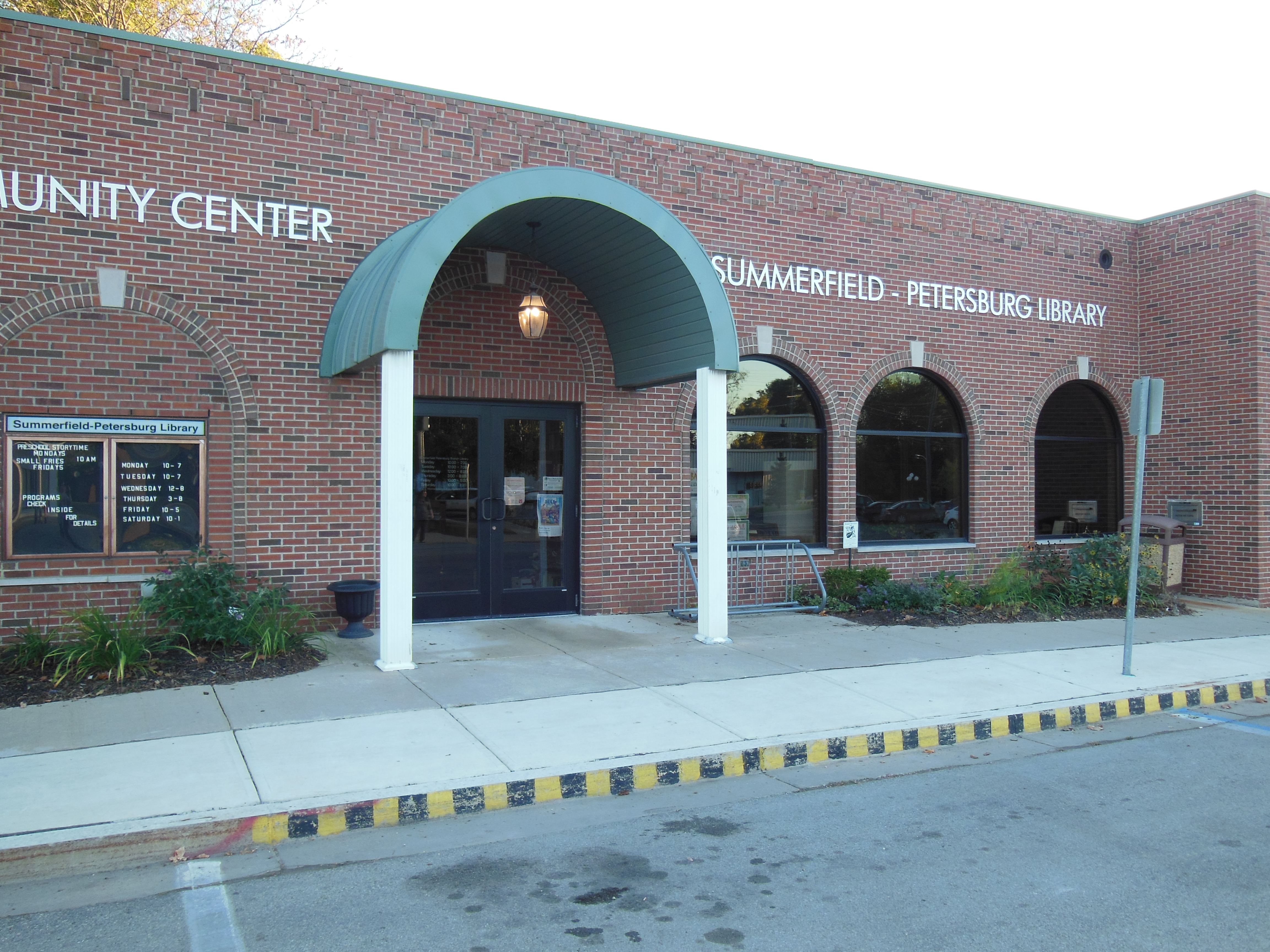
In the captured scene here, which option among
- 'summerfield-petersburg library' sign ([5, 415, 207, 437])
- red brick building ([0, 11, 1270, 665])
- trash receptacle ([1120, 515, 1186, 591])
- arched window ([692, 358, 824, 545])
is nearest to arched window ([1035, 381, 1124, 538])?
red brick building ([0, 11, 1270, 665])

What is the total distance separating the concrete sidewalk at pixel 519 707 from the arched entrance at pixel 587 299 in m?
0.99

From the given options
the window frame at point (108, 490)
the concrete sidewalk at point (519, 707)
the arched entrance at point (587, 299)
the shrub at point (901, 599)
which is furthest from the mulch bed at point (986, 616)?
the window frame at point (108, 490)

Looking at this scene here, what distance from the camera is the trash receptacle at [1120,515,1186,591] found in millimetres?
14117

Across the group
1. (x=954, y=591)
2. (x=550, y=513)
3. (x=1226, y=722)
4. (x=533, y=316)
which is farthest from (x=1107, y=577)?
(x=533, y=316)

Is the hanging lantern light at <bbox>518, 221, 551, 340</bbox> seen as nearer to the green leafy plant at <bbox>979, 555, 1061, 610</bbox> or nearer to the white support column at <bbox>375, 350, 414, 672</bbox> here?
the white support column at <bbox>375, 350, 414, 672</bbox>

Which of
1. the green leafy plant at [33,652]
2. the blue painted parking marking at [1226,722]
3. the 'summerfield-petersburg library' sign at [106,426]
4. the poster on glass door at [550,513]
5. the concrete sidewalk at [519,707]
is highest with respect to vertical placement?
the 'summerfield-petersburg library' sign at [106,426]

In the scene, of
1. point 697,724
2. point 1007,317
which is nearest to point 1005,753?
point 697,724

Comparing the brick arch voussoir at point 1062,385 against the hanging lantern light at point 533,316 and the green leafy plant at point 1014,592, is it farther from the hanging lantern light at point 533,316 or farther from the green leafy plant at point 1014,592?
the hanging lantern light at point 533,316

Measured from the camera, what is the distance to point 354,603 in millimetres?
9742

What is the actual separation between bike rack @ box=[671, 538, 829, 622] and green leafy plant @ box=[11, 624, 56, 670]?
6.28 metres

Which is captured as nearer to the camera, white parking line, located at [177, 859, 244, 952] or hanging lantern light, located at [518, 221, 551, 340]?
white parking line, located at [177, 859, 244, 952]

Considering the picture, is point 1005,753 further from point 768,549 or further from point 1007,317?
point 1007,317

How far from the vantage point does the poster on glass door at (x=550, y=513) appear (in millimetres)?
11469

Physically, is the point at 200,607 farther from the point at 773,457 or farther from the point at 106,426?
the point at 773,457
